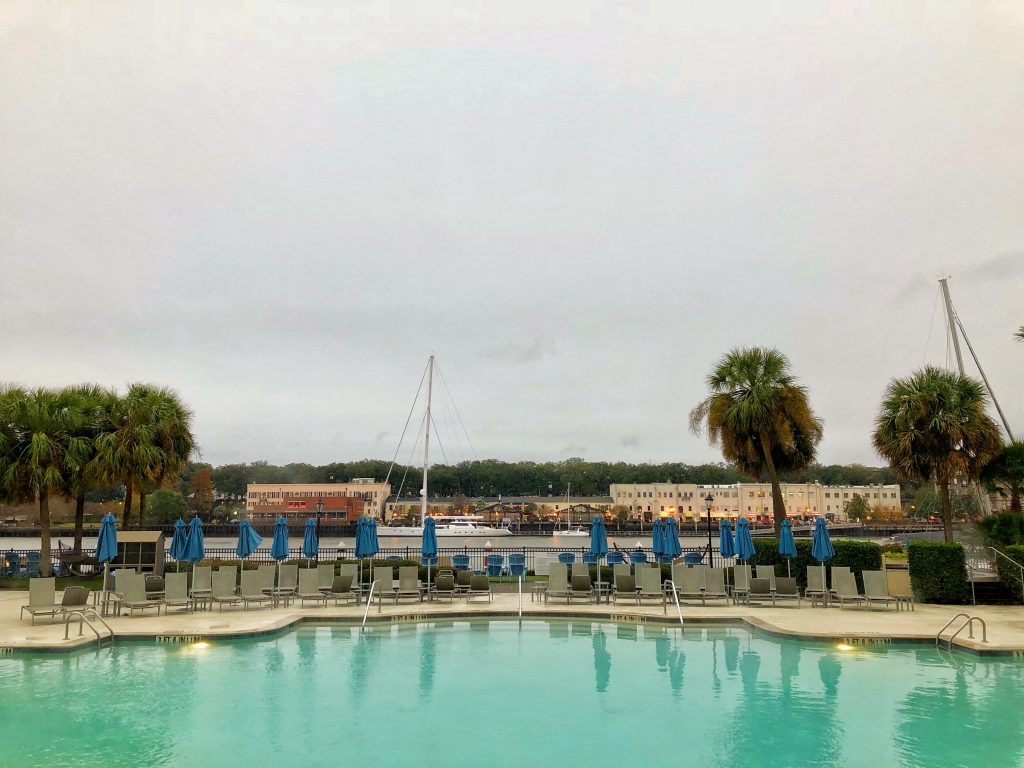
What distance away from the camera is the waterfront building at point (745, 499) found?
443ft

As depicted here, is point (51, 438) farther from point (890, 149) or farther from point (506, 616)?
point (890, 149)

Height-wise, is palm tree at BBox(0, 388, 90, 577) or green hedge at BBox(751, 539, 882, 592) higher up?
palm tree at BBox(0, 388, 90, 577)

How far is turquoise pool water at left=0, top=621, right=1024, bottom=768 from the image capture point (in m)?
8.45

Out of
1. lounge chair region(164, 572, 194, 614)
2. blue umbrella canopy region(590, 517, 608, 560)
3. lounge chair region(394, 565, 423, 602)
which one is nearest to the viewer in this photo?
lounge chair region(164, 572, 194, 614)

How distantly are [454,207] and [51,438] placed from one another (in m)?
16.1

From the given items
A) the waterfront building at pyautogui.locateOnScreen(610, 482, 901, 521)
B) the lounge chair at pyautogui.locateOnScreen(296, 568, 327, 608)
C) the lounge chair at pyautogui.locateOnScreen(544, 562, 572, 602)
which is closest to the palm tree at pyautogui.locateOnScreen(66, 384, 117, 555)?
the lounge chair at pyautogui.locateOnScreen(296, 568, 327, 608)

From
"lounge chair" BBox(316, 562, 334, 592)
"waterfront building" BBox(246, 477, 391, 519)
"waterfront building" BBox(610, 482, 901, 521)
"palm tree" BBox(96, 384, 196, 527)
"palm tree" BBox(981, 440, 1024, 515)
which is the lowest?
"waterfront building" BBox(610, 482, 901, 521)

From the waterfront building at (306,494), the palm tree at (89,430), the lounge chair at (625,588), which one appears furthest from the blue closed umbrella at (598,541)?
the waterfront building at (306,494)

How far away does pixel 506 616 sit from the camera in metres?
17.4

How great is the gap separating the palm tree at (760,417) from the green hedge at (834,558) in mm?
1819

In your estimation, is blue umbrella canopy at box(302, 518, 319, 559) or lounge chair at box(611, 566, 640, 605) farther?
blue umbrella canopy at box(302, 518, 319, 559)

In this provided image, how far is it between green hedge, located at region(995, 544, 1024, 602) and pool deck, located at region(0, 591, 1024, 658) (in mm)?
588

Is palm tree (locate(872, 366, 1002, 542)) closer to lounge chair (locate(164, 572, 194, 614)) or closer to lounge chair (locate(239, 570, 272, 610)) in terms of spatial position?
lounge chair (locate(239, 570, 272, 610))

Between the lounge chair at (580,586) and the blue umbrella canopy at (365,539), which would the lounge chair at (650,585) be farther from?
the blue umbrella canopy at (365,539)
